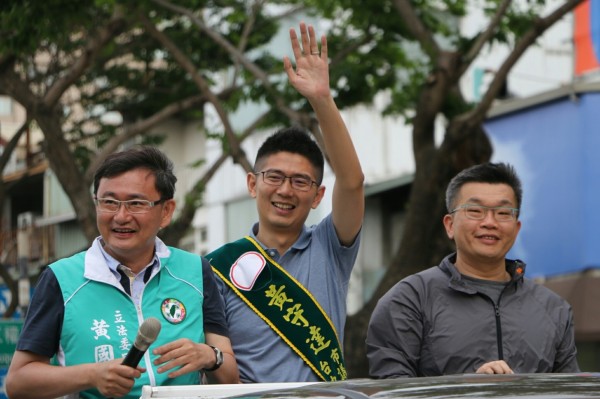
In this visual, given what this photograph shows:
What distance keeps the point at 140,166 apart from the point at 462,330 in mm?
1314

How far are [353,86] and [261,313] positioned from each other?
11226 millimetres

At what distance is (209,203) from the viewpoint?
2816 cm

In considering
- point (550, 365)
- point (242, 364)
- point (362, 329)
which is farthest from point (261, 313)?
point (362, 329)

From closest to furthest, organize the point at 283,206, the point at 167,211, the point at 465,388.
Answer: the point at 465,388, the point at 167,211, the point at 283,206

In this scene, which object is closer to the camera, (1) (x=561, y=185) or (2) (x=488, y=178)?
(2) (x=488, y=178)

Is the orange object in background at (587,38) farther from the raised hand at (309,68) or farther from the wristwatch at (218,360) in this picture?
the wristwatch at (218,360)

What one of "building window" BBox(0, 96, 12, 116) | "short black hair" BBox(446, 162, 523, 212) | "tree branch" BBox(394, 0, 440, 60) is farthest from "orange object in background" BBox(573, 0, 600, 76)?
"building window" BBox(0, 96, 12, 116)

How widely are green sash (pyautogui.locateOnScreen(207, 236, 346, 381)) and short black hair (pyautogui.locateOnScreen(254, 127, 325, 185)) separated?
37 centimetres

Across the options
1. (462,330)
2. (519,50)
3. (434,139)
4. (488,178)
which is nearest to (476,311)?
(462,330)

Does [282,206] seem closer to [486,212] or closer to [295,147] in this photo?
[295,147]

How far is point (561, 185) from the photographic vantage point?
56.7ft

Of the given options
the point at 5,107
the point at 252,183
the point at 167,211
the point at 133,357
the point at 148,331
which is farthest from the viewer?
the point at 5,107

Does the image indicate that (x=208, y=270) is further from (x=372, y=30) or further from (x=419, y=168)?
(x=372, y=30)

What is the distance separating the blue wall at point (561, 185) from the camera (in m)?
17.0
